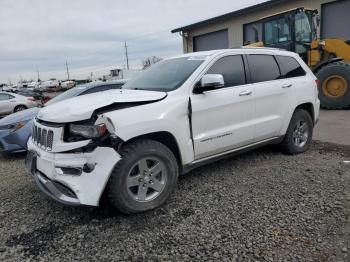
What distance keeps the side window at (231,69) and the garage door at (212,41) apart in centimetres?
1789

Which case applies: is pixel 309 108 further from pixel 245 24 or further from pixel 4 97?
pixel 245 24

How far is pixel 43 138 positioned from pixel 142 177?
1168mm

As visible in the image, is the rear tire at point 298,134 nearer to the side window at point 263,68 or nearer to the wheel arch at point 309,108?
the wheel arch at point 309,108

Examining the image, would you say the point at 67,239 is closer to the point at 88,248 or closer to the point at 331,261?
the point at 88,248

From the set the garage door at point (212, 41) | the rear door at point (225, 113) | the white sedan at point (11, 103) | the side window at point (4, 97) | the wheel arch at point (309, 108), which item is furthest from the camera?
the garage door at point (212, 41)

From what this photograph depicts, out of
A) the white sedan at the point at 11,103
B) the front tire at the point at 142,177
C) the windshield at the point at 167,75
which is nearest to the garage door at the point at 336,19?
the windshield at the point at 167,75

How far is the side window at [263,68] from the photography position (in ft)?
16.6

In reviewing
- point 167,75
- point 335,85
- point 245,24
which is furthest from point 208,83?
point 245,24

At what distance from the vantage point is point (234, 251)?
3.02m

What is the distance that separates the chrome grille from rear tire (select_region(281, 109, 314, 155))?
3.68 meters

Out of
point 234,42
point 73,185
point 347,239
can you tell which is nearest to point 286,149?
point 347,239

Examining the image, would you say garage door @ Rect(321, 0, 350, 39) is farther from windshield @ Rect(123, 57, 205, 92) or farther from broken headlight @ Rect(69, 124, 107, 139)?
broken headlight @ Rect(69, 124, 107, 139)

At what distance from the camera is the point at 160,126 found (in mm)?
3789

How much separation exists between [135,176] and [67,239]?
2.97ft
